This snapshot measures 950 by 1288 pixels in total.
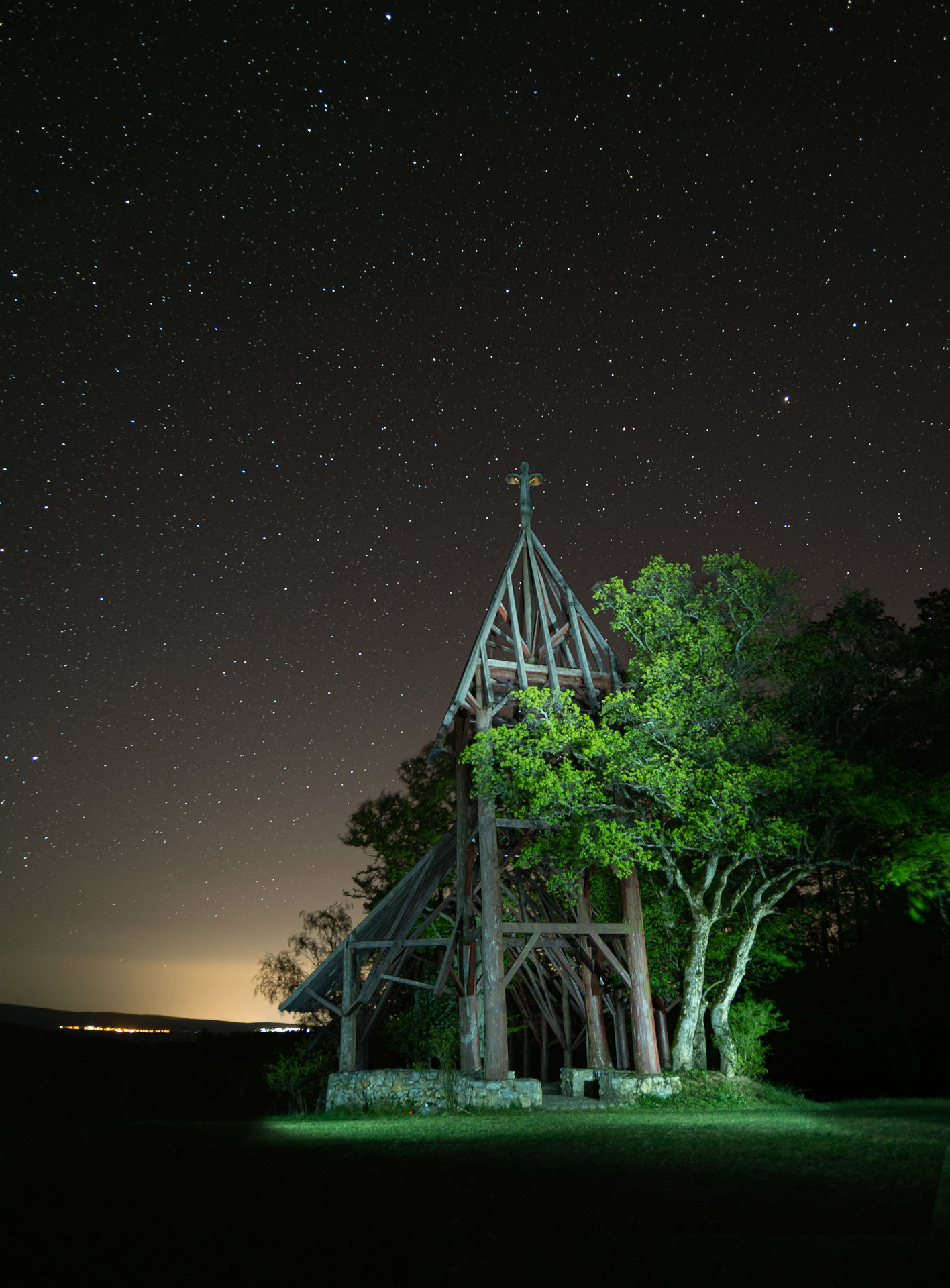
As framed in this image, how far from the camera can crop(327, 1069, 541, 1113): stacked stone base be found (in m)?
15.7

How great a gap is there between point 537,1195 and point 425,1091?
13.5 metres

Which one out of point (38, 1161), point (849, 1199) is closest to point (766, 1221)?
point (849, 1199)

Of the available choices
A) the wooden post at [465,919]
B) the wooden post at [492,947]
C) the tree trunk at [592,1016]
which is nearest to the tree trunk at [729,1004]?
the tree trunk at [592,1016]

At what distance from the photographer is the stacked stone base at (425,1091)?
1568cm

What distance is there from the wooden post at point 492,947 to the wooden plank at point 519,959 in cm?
17

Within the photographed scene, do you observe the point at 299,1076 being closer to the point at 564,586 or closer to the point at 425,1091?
the point at 425,1091

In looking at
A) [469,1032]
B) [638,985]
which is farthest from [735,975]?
[469,1032]

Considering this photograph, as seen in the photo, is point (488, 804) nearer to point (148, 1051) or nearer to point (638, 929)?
point (638, 929)

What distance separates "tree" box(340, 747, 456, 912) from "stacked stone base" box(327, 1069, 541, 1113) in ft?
38.6

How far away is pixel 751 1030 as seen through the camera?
62.6 feet

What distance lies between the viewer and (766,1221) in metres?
5.35

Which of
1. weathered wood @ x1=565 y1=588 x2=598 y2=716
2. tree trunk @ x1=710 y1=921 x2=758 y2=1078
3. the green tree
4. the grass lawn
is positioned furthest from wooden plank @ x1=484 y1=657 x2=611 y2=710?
the grass lawn

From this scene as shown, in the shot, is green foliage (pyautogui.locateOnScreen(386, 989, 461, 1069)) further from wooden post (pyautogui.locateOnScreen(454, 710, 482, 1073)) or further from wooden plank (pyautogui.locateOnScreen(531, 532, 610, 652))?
wooden plank (pyautogui.locateOnScreen(531, 532, 610, 652))

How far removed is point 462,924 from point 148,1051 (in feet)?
123
